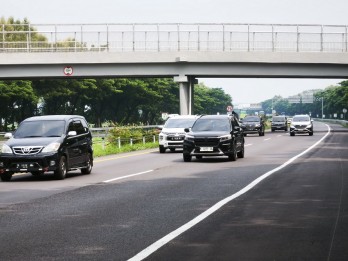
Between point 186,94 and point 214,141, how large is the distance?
33.0 meters

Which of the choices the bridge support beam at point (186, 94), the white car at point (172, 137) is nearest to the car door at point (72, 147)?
the white car at point (172, 137)

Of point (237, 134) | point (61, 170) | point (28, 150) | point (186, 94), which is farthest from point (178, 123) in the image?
point (186, 94)

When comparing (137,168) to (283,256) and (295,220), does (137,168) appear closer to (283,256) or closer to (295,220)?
(295,220)

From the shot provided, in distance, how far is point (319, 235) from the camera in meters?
8.98

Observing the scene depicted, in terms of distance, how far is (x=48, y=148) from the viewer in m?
18.0

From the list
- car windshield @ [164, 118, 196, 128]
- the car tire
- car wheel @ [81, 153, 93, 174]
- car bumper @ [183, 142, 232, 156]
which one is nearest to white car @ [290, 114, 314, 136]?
car windshield @ [164, 118, 196, 128]

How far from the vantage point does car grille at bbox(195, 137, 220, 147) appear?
980 inches

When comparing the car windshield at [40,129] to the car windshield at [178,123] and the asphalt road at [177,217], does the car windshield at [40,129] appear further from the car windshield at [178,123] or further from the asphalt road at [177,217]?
A: the car windshield at [178,123]

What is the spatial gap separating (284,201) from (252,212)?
1.71 metres

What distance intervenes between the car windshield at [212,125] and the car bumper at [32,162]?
9.37m

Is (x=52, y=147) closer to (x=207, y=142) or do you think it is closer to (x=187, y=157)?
(x=207, y=142)

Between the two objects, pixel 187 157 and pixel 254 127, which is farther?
pixel 254 127

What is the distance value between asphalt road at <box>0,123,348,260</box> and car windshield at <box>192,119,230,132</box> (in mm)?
6857

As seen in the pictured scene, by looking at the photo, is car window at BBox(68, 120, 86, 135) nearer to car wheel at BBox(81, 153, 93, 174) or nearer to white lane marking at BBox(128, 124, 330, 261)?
car wheel at BBox(81, 153, 93, 174)
